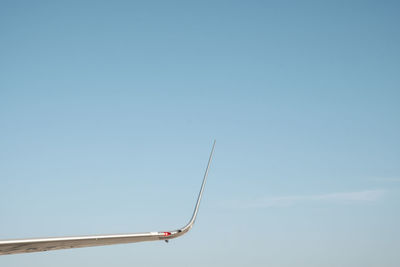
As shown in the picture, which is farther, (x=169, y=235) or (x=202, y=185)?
(x=202, y=185)

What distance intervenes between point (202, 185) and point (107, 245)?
15170mm

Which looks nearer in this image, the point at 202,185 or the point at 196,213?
the point at 196,213

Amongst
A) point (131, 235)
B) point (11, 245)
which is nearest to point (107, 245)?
point (131, 235)

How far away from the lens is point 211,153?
1496 inches

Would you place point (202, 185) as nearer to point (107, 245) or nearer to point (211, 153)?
point (211, 153)

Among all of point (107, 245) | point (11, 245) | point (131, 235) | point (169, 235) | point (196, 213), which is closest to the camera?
point (11, 245)

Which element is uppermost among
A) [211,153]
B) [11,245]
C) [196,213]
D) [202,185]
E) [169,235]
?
[211,153]

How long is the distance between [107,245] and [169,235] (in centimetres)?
496

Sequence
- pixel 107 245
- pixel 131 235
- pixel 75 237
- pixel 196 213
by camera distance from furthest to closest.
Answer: pixel 196 213
pixel 107 245
pixel 131 235
pixel 75 237

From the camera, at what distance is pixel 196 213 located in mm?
32531

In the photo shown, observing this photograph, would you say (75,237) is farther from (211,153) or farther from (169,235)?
(211,153)

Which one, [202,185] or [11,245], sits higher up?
[202,185]

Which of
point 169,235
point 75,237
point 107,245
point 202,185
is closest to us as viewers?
point 75,237

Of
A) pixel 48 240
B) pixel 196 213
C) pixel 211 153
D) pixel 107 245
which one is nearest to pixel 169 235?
pixel 107 245
